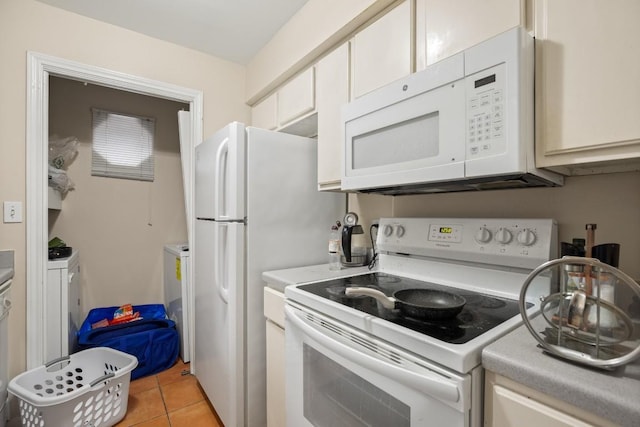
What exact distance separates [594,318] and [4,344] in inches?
95.1

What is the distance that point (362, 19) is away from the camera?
1419mm

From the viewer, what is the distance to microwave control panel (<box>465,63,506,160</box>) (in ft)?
2.83

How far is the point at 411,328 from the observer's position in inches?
30.7

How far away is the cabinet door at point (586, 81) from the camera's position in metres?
0.71

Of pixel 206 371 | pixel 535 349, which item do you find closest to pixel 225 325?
pixel 206 371

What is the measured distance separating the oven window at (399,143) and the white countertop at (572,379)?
65 centimetres

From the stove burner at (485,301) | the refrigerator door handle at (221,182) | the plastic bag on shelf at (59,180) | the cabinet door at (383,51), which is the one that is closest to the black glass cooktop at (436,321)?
the stove burner at (485,301)

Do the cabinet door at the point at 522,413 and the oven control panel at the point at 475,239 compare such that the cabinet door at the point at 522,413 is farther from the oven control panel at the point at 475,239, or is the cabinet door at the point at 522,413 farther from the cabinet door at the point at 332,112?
the cabinet door at the point at 332,112

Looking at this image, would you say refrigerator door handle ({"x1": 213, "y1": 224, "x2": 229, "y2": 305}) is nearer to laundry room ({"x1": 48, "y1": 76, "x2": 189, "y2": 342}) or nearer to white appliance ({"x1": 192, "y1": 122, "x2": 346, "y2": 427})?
white appliance ({"x1": 192, "y1": 122, "x2": 346, "y2": 427})

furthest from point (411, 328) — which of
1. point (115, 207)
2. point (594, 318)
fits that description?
point (115, 207)

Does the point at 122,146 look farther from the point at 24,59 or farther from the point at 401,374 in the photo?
the point at 401,374

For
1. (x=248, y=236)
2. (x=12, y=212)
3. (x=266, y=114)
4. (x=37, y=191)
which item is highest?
(x=266, y=114)

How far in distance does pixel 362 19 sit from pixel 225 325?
1.69 metres

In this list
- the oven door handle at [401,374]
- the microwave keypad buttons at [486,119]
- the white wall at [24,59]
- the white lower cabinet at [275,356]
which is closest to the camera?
the oven door handle at [401,374]
